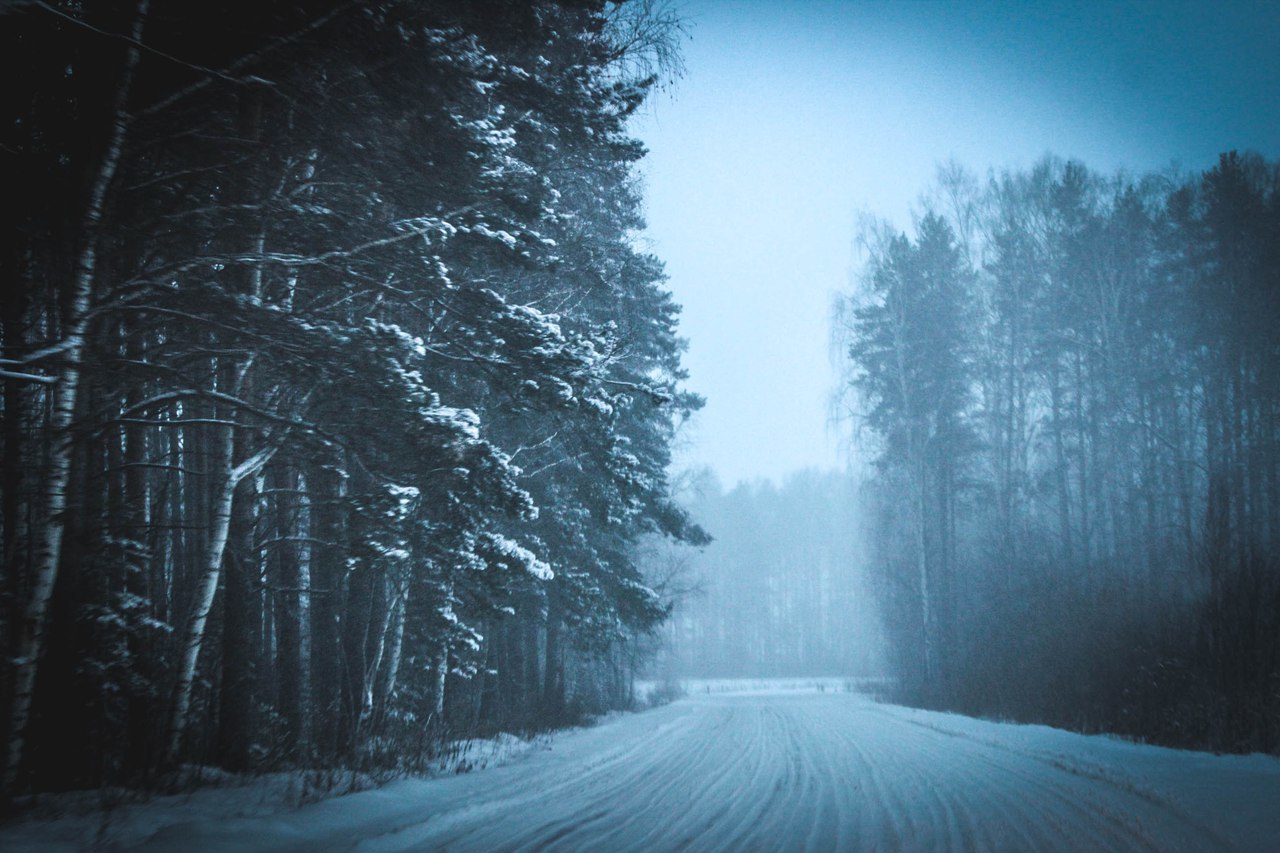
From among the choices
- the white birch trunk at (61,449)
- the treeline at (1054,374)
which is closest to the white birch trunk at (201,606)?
the white birch trunk at (61,449)

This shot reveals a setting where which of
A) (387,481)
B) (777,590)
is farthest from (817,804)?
(777,590)

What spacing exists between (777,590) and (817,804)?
2442 inches

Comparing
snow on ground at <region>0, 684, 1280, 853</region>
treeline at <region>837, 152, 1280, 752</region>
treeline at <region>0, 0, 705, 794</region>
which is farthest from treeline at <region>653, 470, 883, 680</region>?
treeline at <region>0, 0, 705, 794</region>

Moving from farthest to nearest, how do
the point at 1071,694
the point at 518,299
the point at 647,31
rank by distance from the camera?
the point at 1071,694
the point at 518,299
the point at 647,31

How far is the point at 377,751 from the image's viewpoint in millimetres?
7703

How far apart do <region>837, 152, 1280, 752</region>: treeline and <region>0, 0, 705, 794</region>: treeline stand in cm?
A: 1735

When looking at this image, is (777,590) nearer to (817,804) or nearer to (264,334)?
(817,804)

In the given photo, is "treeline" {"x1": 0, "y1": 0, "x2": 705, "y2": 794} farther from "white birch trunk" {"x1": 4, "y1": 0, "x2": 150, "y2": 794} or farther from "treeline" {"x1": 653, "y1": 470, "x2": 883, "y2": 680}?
"treeline" {"x1": 653, "y1": 470, "x2": 883, "y2": 680}

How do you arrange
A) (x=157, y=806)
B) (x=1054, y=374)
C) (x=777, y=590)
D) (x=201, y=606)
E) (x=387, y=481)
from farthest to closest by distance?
(x=777, y=590)
(x=1054, y=374)
(x=387, y=481)
(x=201, y=606)
(x=157, y=806)

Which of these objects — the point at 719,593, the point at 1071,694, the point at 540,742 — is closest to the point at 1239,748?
the point at 1071,694

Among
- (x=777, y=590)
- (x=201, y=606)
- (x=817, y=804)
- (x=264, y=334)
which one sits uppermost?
(x=264, y=334)

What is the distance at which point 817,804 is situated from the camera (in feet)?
20.1

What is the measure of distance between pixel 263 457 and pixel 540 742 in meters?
7.87

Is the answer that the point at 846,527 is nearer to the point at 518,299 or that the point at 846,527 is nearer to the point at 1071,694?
the point at 1071,694
